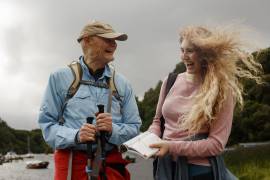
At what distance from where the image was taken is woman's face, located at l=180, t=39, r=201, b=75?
3775mm

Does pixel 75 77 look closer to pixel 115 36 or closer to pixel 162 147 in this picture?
pixel 115 36

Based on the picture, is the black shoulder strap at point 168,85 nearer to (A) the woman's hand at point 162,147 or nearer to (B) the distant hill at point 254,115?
(A) the woman's hand at point 162,147

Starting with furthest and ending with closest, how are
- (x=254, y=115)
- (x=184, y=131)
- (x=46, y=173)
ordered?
(x=46, y=173) < (x=254, y=115) < (x=184, y=131)

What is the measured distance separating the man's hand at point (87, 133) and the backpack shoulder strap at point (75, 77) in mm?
349

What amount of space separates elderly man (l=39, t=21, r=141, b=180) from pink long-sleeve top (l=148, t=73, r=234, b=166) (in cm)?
31

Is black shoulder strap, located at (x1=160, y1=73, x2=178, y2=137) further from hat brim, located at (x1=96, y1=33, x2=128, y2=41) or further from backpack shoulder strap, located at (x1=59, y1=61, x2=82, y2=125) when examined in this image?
backpack shoulder strap, located at (x1=59, y1=61, x2=82, y2=125)

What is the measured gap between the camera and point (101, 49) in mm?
4047

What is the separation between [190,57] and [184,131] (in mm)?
491

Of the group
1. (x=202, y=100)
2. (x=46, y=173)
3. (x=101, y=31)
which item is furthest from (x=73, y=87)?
(x=46, y=173)

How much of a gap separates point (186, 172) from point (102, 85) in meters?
0.89

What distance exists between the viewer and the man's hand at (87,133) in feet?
12.1

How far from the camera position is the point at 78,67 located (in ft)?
13.4

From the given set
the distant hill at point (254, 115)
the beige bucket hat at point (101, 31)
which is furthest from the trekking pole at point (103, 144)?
the distant hill at point (254, 115)

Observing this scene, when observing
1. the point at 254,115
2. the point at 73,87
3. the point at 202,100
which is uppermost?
the point at 254,115
